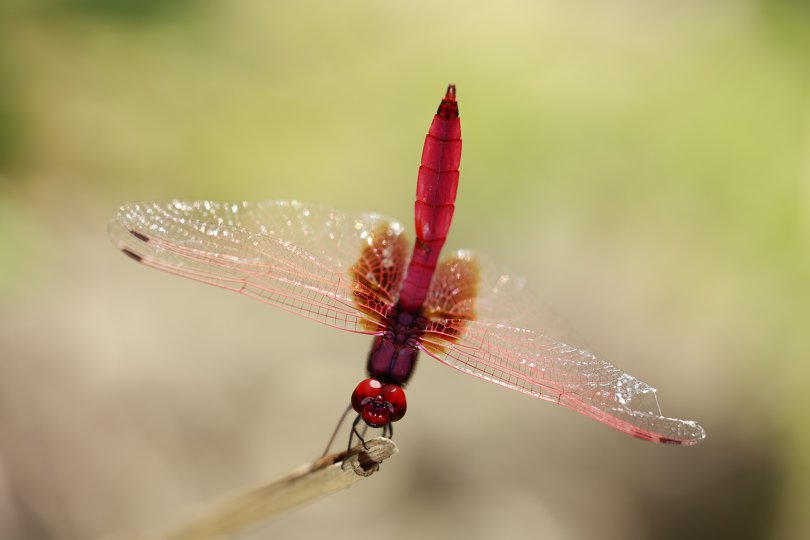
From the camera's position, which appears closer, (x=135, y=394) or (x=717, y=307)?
(x=135, y=394)

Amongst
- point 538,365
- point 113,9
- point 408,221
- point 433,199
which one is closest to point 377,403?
point 538,365

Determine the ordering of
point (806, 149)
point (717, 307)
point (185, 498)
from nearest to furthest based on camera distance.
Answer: point (185, 498), point (717, 307), point (806, 149)

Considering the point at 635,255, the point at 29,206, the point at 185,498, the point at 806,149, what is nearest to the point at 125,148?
the point at 29,206

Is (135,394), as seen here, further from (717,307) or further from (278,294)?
(717,307)

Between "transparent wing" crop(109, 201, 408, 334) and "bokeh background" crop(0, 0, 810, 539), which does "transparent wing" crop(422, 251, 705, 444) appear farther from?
→ "bokeh background" crop(0, 0, 810, 539)

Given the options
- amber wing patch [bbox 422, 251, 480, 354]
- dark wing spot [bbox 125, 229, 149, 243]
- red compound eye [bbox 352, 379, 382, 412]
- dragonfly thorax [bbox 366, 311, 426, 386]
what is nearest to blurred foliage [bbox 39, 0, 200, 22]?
dark wing spot [bbox 125, 229, 149, 243]

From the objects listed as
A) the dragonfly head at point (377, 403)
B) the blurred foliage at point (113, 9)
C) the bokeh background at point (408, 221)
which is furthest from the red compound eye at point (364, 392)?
the blurred foliage at point (113, 9)

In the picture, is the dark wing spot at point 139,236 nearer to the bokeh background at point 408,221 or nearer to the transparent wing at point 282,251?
the transparent wing at point 282,251
